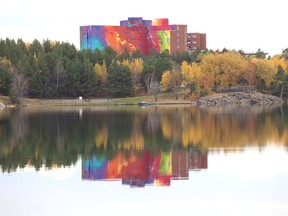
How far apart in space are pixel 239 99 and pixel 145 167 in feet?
221

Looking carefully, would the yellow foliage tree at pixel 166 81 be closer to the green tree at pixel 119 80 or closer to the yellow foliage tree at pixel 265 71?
the green tree at pixel 119 80

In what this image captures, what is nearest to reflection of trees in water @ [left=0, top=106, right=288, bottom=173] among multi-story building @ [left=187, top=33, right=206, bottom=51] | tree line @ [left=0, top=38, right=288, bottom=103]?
tree line @ [left=0, top=38, right=288, bottom=103]

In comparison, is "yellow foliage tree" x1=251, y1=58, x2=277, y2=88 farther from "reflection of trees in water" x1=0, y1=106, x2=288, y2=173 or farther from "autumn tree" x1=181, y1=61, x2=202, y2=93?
"reflection of trees in water" x1=0, y1=106, x2=288, y2=173

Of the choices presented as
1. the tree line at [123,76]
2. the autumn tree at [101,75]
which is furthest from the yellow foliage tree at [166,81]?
the autumn tree at [101,75]

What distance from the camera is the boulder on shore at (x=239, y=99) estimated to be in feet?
288

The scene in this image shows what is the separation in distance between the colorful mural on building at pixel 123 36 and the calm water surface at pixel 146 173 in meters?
103

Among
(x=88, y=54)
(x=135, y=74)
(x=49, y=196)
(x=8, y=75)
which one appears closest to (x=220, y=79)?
(x=135, y=74)

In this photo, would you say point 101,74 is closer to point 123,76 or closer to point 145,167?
point 123,76

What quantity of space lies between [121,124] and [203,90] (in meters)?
46.2

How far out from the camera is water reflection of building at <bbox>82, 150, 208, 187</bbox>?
2125 cm

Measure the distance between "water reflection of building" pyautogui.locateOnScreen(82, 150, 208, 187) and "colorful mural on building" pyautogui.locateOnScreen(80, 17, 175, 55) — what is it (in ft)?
369

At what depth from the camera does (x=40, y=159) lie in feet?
87.9

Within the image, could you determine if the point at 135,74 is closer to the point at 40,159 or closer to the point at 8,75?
the point at 8,75

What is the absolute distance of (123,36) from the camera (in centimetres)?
14012
